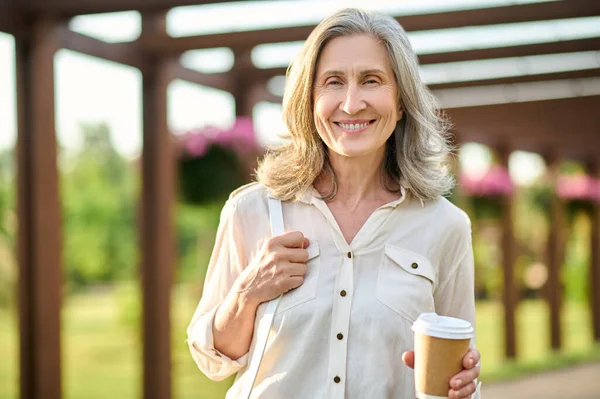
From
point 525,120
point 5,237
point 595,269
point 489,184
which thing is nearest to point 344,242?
point 5,237

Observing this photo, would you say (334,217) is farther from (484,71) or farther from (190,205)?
(484,71)

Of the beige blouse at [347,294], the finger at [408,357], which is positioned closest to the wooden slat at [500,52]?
the beige blouse at [347,294]

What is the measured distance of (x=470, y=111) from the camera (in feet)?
26.8

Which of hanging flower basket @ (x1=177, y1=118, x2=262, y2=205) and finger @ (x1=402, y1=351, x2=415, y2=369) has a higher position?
hanging flower basket @ (x1=177, y1=118, x2=262, y2=205)

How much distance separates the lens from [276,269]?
1687mm

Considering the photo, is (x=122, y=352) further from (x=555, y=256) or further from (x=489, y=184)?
(x=555, y=256)

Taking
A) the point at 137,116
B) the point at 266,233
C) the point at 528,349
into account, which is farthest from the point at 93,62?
the point at 528,349

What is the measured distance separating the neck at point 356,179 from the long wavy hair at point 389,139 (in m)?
0.02

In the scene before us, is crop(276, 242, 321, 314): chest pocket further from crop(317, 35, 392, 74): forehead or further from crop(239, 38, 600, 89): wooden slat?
crop(239, 38, 600, 89): wooden slat

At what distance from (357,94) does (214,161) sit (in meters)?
2.86

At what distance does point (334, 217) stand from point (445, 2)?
2736mm

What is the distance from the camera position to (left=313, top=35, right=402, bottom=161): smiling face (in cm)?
170

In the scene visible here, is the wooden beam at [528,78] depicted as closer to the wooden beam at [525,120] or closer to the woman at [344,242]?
the wooden beam at [525,120]

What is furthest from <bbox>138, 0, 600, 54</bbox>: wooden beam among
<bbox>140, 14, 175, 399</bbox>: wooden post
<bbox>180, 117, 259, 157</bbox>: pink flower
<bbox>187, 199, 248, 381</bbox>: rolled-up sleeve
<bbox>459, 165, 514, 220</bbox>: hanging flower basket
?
<bbox>459, 165, 514, 220</bbox>: hanging flower basket
